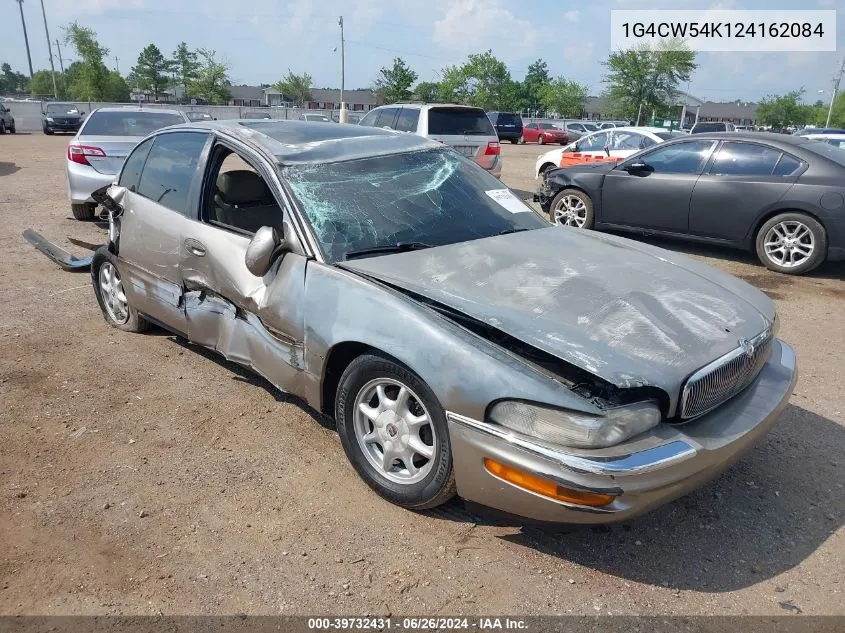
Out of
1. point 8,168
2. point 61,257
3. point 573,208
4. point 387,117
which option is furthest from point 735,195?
point 8,168

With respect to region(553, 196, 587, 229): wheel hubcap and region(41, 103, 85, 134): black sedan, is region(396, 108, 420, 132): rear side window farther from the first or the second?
region(41, 103, 85, 134): black sedan

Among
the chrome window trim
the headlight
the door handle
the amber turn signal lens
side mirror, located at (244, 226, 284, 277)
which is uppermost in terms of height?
side mirror, located at (244, 226, 284, 277)

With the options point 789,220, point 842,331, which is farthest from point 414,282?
point 789,220

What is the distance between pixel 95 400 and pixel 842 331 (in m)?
5.84

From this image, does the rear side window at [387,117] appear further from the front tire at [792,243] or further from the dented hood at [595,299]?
the dented hood at [595,299]

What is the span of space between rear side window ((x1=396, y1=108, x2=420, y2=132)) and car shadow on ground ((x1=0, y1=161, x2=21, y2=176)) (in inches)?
372

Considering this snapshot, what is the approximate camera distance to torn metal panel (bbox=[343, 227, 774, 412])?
2439 mm

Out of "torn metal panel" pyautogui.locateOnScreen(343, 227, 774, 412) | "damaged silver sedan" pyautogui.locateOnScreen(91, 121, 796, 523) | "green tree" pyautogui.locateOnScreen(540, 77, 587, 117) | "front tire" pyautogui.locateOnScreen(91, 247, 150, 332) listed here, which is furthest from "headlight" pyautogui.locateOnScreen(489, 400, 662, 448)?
"green tree" pyautogui.locateOnScreen(540, 77, 587, 117)

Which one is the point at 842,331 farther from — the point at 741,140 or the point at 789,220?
the point at 741,140

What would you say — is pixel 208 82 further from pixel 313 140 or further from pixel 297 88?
pixel 313 140

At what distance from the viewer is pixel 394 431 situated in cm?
283

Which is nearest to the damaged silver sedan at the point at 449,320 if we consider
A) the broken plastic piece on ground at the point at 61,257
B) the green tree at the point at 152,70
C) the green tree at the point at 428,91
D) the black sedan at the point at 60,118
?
the broken plastic piece on ground at the point at 61,257

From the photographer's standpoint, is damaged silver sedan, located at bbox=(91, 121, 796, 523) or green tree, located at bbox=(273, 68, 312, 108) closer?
damaged silver sedan, located at bbox=(91, 121, 796, 523)

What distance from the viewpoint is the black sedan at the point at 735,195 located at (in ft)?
22.6
